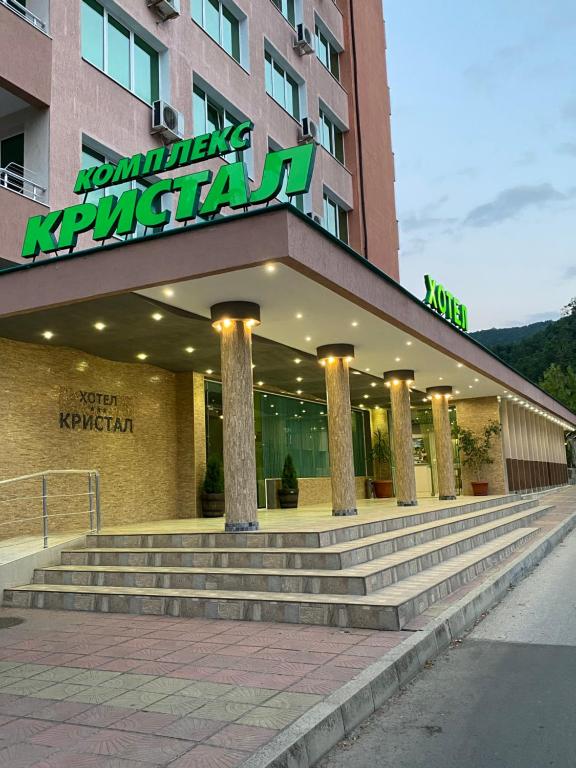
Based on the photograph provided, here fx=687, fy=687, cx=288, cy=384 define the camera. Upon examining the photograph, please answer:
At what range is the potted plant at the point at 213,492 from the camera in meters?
16.8

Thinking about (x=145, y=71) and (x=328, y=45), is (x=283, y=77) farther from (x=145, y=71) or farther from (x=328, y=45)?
(x=145, y=71)

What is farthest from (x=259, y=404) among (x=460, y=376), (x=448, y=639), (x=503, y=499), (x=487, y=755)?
(x=487, y=755)

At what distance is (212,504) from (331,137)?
15.3 meters

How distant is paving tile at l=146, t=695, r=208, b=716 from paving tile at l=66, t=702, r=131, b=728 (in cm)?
21

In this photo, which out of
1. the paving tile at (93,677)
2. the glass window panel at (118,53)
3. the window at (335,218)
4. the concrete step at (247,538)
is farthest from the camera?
the window at (335,218)

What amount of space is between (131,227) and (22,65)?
4851 millimetres

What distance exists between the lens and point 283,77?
73.3ft

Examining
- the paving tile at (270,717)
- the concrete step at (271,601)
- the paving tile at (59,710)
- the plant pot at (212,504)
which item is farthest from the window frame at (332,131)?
the paving tile at (270,717)

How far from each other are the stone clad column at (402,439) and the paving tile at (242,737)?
14.3 meters

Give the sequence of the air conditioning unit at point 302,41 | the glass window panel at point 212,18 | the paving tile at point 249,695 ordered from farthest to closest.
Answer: the air conditioning unit at point 302,41 → the glass window panel at point 212,18 → the paving tile at point 249,695

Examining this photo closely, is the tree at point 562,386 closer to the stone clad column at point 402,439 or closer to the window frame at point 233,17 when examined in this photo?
the stone clad column at point 402,439

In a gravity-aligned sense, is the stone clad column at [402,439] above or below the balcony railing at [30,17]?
below

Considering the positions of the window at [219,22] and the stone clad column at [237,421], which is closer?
the stone clad column at [237,421]

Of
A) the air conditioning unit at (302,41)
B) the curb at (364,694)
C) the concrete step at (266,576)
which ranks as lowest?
the curb at (364,694)
